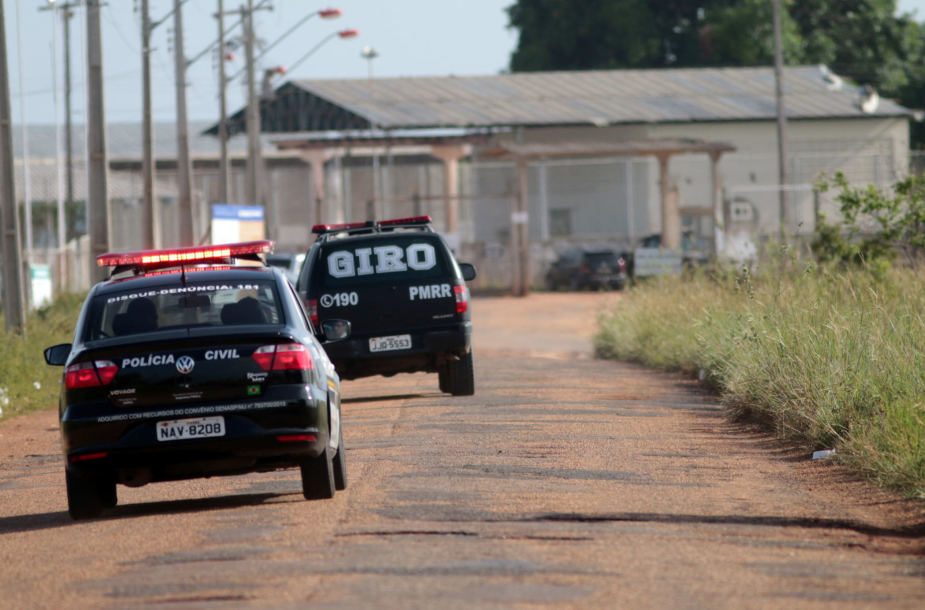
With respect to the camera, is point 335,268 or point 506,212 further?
point 506,212

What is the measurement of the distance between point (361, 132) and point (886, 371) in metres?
42.7

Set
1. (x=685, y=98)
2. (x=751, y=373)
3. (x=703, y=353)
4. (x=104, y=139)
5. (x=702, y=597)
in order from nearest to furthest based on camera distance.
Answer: (x=702, y=597) < (x=751, y=373) < (x=703, y=353) < (x=104, y=139) < (x=685, y=98)

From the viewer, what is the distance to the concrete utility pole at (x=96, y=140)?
1099 inches

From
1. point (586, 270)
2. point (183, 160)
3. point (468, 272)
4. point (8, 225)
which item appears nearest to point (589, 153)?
point (586, 270)

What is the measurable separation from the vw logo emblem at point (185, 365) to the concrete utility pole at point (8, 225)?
15222 mm

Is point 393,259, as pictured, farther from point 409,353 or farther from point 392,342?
point 409,353

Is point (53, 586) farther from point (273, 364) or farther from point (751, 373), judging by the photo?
point (751, 373)

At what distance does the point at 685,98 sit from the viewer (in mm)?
62031

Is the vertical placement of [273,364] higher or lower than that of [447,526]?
higher

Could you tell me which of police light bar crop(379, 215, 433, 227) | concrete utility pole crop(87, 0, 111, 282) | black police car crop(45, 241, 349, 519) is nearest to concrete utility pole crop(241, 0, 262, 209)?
concrete utility pole crop(87, 0, 111, 282)

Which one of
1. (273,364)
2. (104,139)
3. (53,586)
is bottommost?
(53,586)

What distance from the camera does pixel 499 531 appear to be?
31.9 feet

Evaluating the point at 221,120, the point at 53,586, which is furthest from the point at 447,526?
the point at 221,120

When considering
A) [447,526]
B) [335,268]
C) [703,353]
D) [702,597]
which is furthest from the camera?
[703,353]
